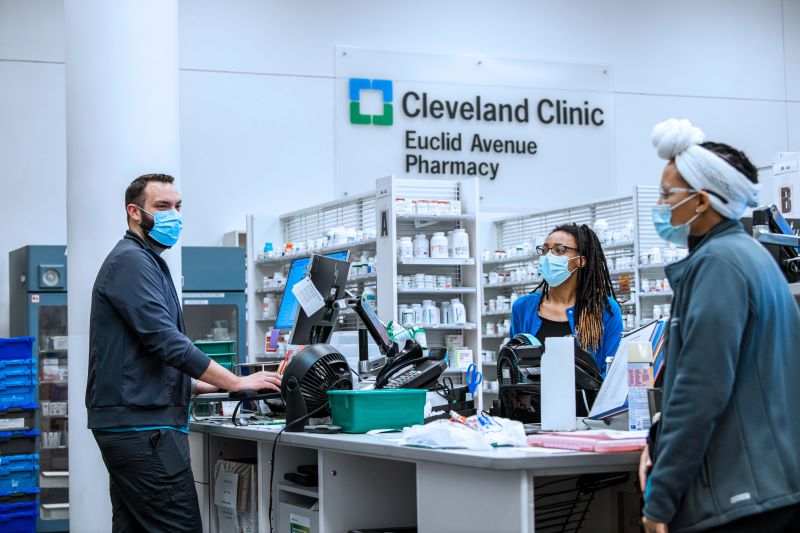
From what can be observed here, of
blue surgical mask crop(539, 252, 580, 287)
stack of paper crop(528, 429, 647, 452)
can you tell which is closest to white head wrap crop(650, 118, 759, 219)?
stack of paper crop(528, 429, 647, 452)

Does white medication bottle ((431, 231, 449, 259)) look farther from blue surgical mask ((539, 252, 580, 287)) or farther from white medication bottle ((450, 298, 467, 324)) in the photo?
blue surgical mask ((539, 252, 580, 287))

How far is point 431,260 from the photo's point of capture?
312 inches

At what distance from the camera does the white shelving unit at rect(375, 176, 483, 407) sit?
7.89 metres

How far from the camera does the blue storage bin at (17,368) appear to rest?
285 inches

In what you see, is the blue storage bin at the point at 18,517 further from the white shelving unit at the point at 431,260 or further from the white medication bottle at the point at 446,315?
the white medication bottle at the point at 446,315

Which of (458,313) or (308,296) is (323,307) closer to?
(308,296)

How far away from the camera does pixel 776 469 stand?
7.14ft

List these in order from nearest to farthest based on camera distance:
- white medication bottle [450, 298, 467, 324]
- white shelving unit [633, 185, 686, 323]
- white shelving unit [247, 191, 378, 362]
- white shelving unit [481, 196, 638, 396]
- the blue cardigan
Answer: the blue cardigan
white medication bottle [450, 298, 467, 324]
white shelving unit [247, 191, 378, 362]
white shelving unit [633, 185, 686, 323]
white shelving unit [481, 196, 638, 396]

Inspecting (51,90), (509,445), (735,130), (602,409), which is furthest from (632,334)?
(735,130)

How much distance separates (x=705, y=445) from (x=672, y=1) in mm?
11903

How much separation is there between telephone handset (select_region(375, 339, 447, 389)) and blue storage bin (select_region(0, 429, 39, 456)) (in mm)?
4540

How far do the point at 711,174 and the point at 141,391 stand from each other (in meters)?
2.06

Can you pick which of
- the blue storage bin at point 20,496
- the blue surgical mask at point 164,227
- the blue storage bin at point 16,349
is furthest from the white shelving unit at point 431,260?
the blue surgical mask at point 164,227

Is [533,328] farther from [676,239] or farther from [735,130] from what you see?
[735,130]
